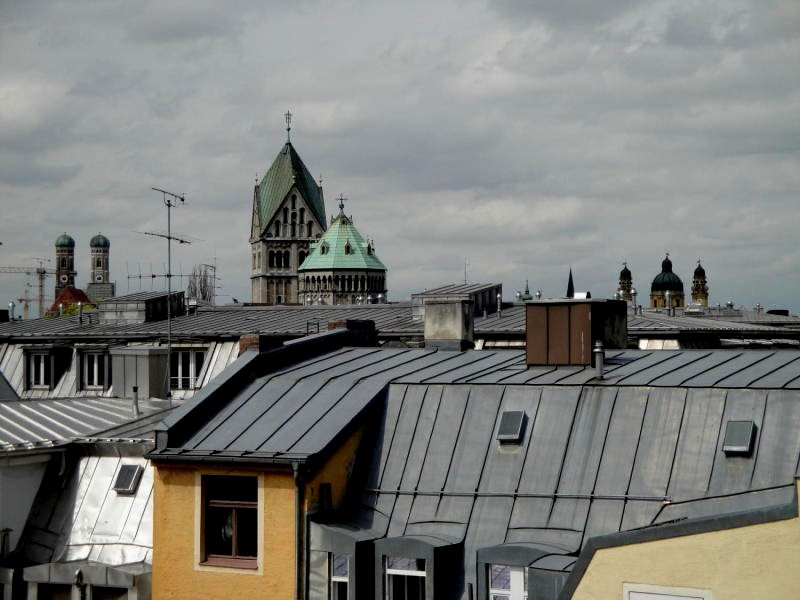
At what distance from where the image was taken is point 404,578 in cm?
2162

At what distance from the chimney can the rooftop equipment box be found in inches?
134

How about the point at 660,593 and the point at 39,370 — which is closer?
the point at 660,593

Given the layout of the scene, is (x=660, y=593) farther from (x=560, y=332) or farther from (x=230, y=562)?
(x=560, y=332)

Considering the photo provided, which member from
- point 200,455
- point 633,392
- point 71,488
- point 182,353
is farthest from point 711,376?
point 182,353

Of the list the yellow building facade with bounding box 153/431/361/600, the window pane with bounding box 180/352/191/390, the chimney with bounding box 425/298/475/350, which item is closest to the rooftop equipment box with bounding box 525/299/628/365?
the chimney with bounding box 425/298/475/350

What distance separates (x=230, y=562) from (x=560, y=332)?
7.87 meters

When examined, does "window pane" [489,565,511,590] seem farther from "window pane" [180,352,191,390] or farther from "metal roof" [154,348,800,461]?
"window pane" [180,352,191,390]

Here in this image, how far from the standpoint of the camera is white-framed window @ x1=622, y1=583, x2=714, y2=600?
17625 millimetres

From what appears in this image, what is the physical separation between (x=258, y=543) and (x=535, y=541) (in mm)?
4690

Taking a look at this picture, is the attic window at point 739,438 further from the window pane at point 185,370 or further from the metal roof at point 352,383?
the window pane at point 185,370

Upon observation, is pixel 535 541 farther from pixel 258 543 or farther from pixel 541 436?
pixel 258 543

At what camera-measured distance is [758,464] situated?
67.7 feet

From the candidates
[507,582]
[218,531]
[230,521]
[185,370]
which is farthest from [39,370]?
[507,582]

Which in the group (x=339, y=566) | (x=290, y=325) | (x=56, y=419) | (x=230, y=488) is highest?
(x=290, y=325)
